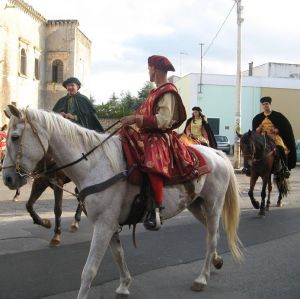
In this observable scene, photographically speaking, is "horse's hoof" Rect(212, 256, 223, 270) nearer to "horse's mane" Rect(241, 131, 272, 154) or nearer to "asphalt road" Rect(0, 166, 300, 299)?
"asphalt road" Rect(0, 166, 300, 299)

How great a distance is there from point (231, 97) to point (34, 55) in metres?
19.9

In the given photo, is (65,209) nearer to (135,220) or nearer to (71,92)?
(71,92)

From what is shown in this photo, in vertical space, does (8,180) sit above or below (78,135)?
below

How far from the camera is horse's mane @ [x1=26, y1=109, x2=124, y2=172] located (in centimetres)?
439

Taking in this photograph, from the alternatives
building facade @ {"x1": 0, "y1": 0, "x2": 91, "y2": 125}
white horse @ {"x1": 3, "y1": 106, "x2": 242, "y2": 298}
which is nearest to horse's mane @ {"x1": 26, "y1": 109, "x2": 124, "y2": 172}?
white horse @ {"x1": 3, "y1": 106, "x2": 242, "y2": 298}

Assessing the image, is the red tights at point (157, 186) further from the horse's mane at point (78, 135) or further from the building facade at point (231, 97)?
the building facade at point (231, 97)

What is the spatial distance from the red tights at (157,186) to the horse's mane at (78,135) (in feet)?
1.09

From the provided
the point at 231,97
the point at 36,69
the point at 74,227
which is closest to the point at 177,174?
the point at 74,227

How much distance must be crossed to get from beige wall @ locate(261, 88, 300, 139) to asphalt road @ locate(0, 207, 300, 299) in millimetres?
39529

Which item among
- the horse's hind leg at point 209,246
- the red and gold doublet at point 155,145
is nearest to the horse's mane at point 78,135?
the red and gold doublet at point 155,145

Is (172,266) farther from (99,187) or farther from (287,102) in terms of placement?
(287,102)

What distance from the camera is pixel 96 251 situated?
4.30 m

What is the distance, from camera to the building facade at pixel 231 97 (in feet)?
150

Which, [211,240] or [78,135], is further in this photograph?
[211,240]
